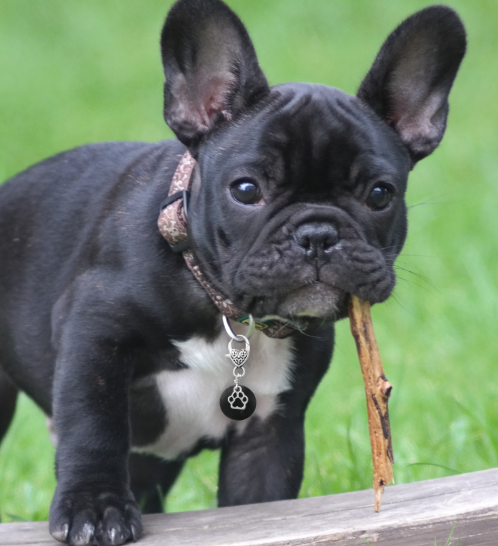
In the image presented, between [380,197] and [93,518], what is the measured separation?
1.23m

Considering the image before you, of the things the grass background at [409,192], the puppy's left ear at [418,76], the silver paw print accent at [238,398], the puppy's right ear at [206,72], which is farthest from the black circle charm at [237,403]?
the puppy's left ear at [418,76]

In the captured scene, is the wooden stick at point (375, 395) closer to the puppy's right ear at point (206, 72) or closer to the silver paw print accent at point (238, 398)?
the silver paw print accent at point (238, 398)

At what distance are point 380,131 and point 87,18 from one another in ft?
35.3

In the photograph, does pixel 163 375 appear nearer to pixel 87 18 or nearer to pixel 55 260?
pixel 55 260

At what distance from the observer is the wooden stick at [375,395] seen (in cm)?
277

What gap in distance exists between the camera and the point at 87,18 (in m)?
13.3

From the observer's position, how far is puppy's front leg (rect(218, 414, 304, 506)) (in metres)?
3.48

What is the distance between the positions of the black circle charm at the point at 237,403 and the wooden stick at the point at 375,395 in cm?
53

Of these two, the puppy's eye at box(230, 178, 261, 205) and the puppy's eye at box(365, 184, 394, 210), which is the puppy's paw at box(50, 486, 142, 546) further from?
the puppy's eye at box(365, 184, 394, 210)

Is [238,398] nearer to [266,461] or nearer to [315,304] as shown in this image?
[266,461]

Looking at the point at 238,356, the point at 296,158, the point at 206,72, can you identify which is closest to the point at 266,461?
the point at 238,356

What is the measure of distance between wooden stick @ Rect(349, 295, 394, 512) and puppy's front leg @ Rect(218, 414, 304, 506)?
0.64 m

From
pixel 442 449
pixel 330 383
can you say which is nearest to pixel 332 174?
pixel 442 449

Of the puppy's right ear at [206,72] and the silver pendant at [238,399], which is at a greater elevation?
the puppy's right ear at [206,72]
